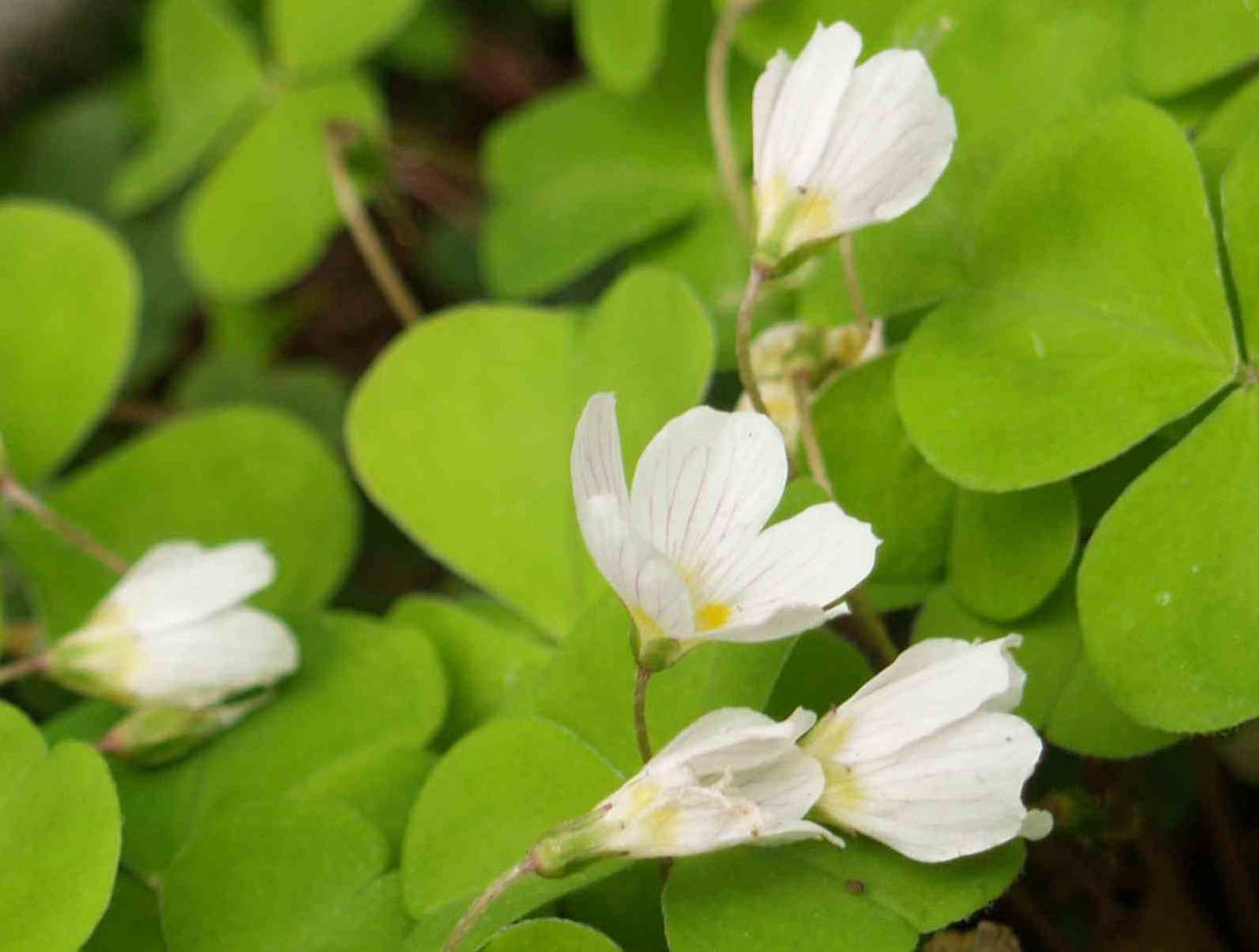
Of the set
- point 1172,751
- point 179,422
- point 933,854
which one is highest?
point 933,854

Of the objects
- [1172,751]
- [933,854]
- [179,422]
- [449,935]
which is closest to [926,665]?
[933,854]

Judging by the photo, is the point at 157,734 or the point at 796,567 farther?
the point at 157,734

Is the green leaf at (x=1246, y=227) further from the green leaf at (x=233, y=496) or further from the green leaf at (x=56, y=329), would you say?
the green leaf at (x=56, y=329)

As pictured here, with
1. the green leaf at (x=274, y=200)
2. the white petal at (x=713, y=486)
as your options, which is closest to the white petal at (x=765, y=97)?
the white petal at (x=713, y=486)

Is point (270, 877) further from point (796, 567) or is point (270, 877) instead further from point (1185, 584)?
point (1185, 584)

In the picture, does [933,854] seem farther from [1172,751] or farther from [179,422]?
[179,422]

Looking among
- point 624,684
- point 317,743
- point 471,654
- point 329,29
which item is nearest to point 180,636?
point 317,743
